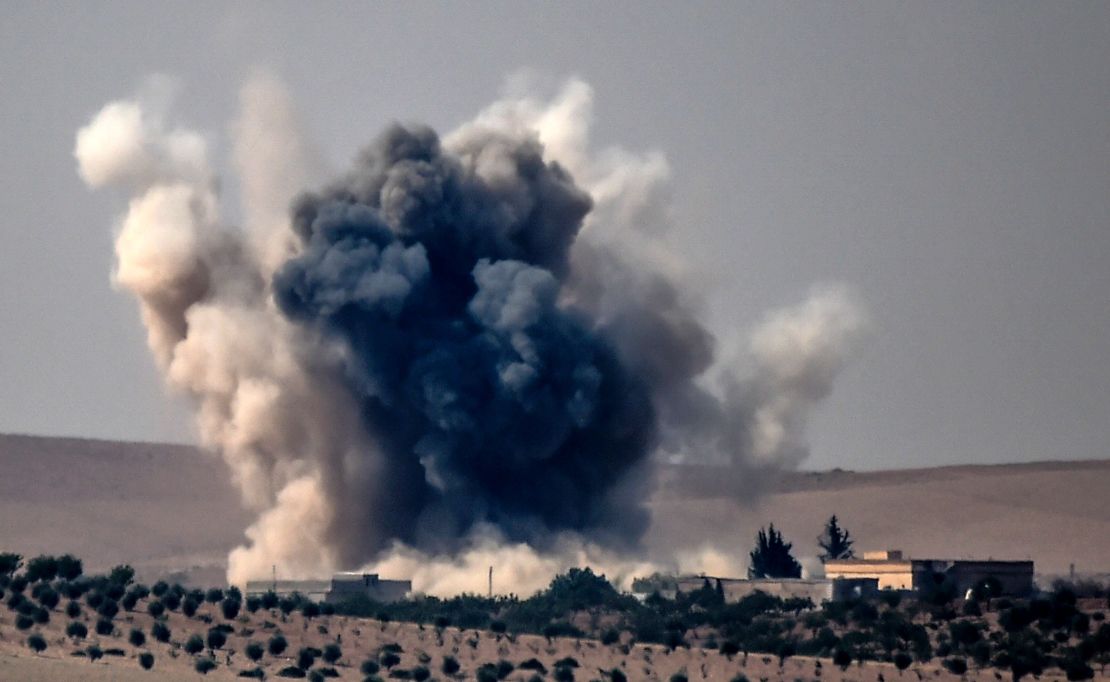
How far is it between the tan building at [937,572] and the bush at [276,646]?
35137 mm

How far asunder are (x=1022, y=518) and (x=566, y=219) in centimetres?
7995

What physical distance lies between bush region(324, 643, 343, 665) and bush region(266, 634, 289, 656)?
157cm

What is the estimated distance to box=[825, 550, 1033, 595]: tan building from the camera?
109 metres

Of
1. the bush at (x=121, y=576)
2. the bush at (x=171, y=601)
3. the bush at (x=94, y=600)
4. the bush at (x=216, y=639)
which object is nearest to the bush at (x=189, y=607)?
the bush at (x=171, y=601)

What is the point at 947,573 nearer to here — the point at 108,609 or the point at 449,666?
the point at 449,666

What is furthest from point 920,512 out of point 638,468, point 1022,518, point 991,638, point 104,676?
point 104,676

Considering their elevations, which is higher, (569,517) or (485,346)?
(485,346)

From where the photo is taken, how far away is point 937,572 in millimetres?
108938

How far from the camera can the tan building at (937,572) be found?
357 ft

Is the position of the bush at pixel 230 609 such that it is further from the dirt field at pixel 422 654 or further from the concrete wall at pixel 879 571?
the concrete wall at pixel 879 571

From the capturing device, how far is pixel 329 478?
113938mm

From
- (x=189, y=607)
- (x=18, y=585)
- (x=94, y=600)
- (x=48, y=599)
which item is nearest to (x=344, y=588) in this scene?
(x=189, y=607)

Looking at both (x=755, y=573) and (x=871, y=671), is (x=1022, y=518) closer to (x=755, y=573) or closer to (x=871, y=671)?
(x=755, y=573)

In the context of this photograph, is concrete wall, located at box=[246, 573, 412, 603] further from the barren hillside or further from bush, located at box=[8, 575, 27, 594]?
the barren hillside
